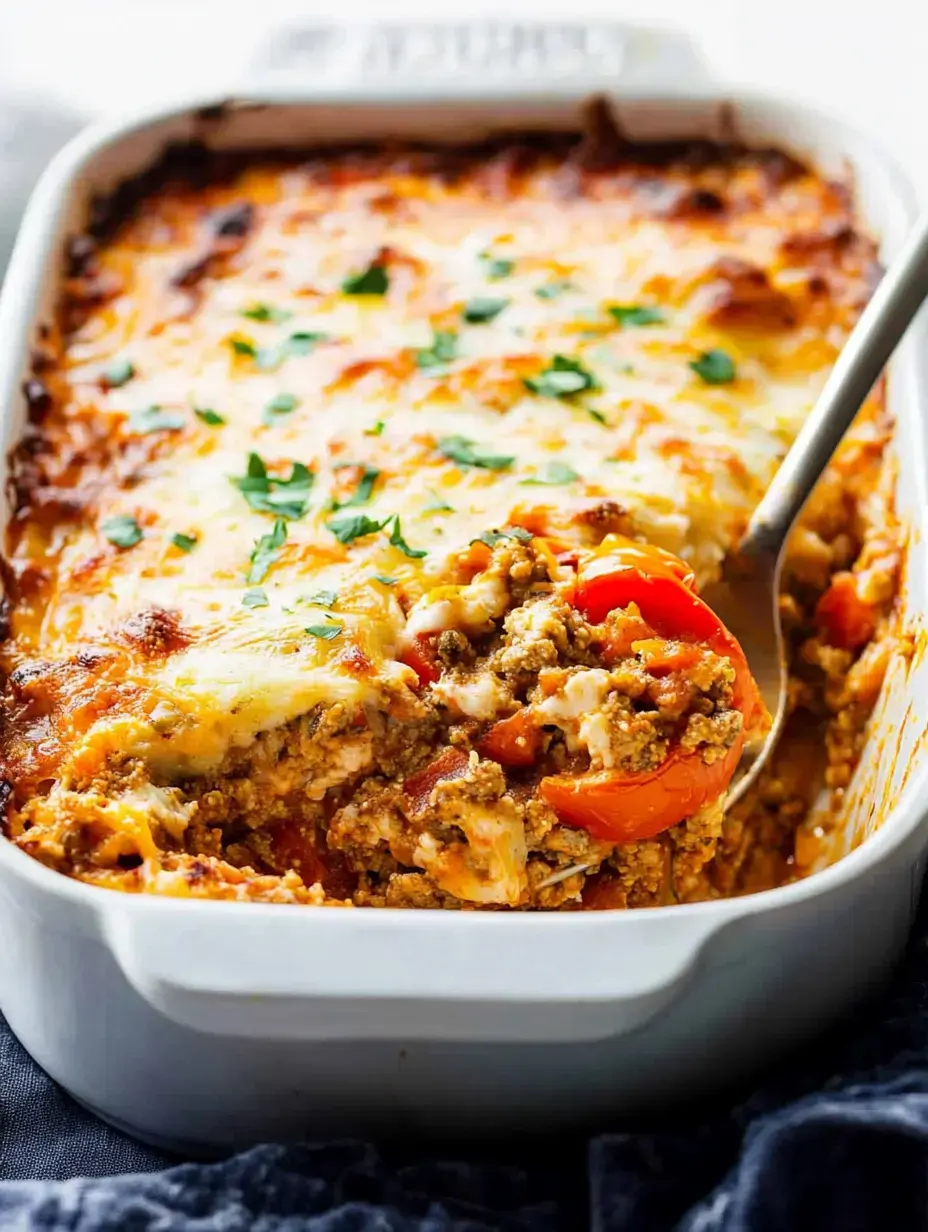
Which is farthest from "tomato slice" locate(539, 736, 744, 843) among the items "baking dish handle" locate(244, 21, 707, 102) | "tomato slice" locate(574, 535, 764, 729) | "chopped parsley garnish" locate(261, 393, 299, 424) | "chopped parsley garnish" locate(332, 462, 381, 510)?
"baking dish handle" locate(244, 21, 707, 102)

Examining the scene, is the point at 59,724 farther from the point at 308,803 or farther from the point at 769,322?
the point at 769,322

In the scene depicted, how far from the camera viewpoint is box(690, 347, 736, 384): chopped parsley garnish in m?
3.11

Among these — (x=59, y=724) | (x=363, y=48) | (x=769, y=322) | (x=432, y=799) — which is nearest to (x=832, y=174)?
Answer: (x=769, y=322)

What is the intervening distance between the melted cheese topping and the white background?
1412 millimetres

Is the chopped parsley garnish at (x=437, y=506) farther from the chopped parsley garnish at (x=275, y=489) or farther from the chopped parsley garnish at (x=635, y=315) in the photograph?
the chopped parsley garnish at (x=635, y=315)

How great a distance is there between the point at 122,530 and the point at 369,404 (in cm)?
55

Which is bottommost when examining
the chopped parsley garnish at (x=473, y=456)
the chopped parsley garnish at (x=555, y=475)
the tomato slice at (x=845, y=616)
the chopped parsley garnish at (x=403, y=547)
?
the tomato slice at (x=845, y=616)

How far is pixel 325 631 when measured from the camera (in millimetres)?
2463

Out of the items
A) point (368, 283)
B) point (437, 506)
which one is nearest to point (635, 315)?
point (368, 283)

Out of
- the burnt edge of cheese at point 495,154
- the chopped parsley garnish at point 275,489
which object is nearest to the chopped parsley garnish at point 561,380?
the chopped parsley garnish at point 275,489

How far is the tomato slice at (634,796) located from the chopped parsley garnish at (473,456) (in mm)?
651

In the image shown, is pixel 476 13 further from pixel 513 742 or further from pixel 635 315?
pixel 513 742

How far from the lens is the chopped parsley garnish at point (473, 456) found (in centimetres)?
284

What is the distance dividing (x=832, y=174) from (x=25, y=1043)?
2555 millimetres
